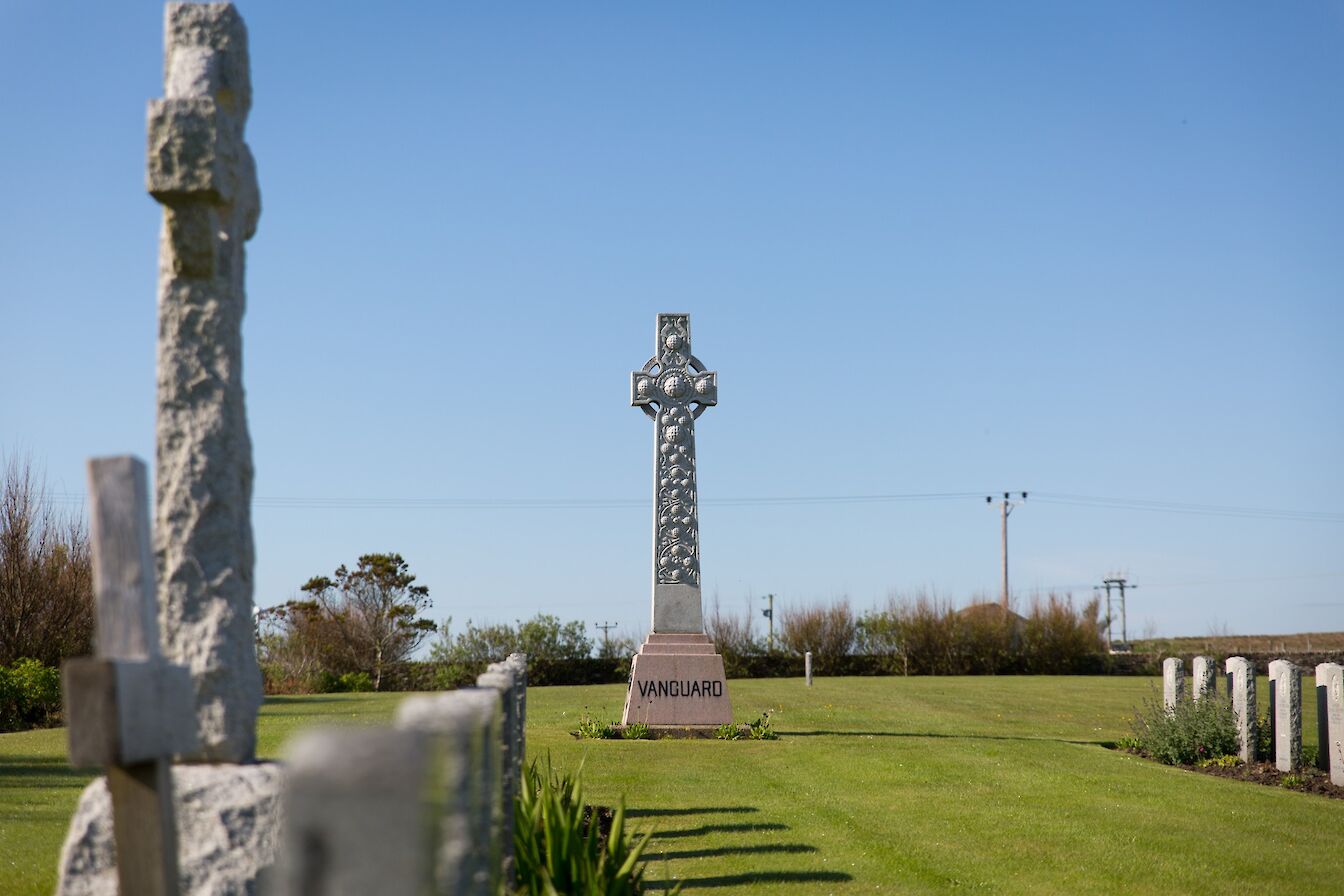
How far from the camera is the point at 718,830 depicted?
378 inches

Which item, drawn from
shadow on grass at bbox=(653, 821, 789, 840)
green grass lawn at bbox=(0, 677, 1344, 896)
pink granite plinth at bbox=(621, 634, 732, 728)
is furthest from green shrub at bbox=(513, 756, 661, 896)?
pink granite plinth at bbox=(621, 634, 732, 728)

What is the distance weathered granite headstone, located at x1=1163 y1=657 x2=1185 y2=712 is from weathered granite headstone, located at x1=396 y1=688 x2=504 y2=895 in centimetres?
1330

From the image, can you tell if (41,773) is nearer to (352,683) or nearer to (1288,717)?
(1288,717)

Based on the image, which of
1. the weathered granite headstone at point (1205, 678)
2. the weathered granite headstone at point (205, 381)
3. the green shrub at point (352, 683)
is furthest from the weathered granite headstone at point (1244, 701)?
the green shrub at point (352, 683)

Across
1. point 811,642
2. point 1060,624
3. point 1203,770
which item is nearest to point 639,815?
point 1203,770

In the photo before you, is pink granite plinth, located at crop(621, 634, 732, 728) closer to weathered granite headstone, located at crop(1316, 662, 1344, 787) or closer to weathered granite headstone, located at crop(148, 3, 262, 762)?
weathered granite headstone, located at crop(1316, 662, 1344, 787)

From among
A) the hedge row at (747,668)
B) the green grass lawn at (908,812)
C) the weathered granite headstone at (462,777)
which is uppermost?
the weathered granite headstone at (462,777)

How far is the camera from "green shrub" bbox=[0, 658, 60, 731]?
1798 centimetres

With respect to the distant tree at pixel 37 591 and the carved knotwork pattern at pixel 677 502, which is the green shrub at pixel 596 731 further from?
the distant tree at pixel 37 591

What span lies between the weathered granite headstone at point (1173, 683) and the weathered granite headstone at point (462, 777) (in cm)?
1330

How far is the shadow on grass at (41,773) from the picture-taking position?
36.1 feet

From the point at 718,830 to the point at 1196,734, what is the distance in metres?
7.48

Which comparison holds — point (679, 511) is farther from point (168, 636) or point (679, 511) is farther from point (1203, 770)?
point (168, 636)

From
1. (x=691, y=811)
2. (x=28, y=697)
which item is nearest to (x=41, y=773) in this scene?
(x=691, y=811)
